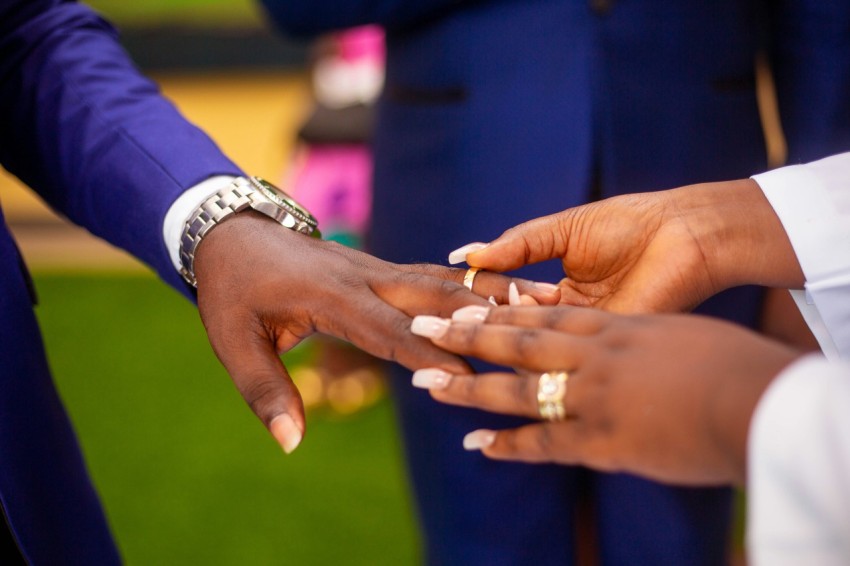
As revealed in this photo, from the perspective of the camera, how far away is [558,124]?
981mm

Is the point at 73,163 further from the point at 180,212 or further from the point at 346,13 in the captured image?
the point at 346,13

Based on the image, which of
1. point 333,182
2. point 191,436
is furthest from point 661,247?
point 333,182

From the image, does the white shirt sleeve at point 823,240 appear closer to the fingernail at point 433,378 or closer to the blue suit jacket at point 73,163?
the fingernail at point 433,378

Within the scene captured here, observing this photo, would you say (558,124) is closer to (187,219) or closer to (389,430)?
(187,219)

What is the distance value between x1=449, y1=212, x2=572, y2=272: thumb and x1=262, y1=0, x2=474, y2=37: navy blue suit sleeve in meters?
0.36

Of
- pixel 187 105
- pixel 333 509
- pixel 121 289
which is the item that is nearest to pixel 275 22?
pixel 333 509

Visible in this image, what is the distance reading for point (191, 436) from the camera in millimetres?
2289

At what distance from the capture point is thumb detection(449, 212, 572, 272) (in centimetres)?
76

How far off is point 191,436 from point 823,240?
6.27 ft

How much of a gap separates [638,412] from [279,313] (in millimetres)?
343

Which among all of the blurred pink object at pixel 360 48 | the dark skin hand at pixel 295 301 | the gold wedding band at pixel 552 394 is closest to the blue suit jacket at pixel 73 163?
the dark skin hand at pixel 295 301

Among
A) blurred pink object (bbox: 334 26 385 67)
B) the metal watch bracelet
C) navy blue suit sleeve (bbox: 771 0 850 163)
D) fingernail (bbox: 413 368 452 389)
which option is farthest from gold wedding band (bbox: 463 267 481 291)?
blurred pink object (bbox: 334 26 385 67)

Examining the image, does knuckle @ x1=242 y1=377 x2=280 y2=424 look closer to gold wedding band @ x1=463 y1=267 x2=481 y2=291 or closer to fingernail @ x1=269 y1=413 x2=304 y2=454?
fingernail @ x1=269 y1=413 x2=304 y2=454

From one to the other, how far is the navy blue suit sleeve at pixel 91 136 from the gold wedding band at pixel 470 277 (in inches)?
11.4
